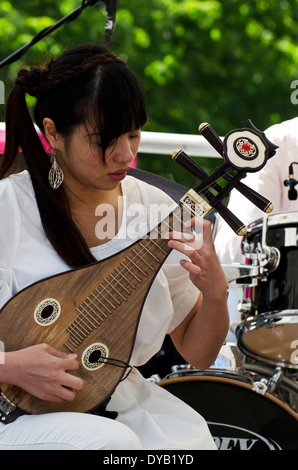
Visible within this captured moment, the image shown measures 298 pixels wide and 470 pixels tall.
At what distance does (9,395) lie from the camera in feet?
4.90

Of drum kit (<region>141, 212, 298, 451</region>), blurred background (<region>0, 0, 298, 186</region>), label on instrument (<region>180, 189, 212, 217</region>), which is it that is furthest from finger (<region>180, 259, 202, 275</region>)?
blurred background (<region>0, 0, 298, 186</region>)

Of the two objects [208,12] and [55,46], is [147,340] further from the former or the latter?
[208,12]

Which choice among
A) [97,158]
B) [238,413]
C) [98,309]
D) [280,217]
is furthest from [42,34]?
[238,413]

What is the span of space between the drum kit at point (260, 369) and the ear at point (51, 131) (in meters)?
0.61

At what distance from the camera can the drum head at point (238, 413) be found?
196 centimetres

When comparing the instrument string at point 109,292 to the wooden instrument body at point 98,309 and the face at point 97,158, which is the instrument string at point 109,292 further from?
the face at point 97,158

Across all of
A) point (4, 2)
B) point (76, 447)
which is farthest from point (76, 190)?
point (4, 2)

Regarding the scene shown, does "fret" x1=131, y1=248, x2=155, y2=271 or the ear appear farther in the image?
the ear

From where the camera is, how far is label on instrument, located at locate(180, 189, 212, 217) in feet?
5.07

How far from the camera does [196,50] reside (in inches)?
320

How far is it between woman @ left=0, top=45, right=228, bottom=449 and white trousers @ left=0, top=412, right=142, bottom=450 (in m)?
0.01

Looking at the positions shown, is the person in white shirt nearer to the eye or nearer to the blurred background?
the eye

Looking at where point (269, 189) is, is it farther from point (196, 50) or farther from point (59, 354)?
point (196, 50)

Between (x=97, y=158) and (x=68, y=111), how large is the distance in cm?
13
